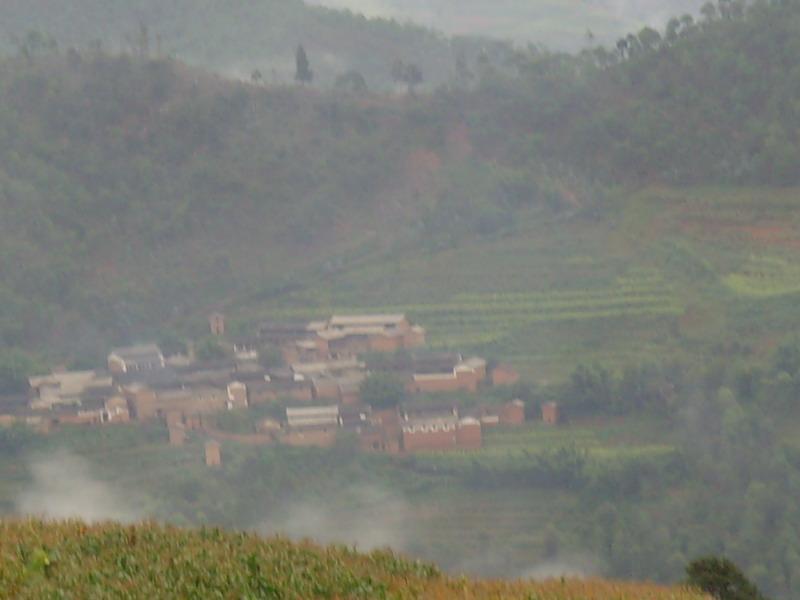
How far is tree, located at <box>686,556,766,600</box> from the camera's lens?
30.4 ft

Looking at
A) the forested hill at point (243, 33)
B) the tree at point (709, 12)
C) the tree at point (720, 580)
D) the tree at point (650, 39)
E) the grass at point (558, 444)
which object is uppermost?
the forested hill at point (243, 33)

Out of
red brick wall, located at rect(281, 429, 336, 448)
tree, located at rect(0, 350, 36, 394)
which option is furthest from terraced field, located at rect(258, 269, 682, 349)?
tree, located at rect(0, 350, 36, 394)

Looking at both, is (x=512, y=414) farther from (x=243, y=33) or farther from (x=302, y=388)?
(x=243, y=33)

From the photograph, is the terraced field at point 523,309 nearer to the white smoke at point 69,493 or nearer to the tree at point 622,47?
the white smoke at point 69,493

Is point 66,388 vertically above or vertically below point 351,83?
below

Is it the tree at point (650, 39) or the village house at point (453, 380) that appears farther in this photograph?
the tree at point (650, 39)

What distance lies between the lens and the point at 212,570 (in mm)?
7383

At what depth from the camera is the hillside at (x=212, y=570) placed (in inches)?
280

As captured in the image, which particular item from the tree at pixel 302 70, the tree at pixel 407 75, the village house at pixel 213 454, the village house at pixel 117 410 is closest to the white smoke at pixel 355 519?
the village house at pixel 213 454

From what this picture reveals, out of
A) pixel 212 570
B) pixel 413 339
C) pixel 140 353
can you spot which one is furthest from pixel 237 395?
pixel 212 570

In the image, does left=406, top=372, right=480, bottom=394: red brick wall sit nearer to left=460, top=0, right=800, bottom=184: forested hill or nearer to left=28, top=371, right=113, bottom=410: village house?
left=28, top=371, right=113, bottom=410: village house

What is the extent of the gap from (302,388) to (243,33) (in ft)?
92.1

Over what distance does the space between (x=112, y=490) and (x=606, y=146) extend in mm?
20759

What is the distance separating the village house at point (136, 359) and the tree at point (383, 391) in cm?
493
